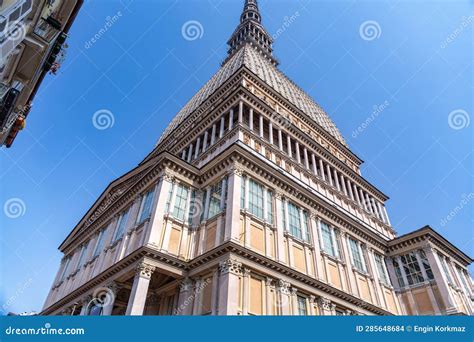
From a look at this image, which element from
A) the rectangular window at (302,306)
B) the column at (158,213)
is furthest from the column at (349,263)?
the column at (158,213)

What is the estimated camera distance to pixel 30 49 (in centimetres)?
1806

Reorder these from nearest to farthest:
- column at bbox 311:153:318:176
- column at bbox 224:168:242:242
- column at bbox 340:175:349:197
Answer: column at bbox 224:168:242:242 < column at bbox 311:153:318:176 < column at bbox 340:175:349:197

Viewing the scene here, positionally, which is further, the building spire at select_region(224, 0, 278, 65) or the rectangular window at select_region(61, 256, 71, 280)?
the building spire at select_region(224, 0, 278, 65)

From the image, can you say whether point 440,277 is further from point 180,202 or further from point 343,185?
point 180,202

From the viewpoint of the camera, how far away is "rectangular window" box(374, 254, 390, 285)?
2752 cm

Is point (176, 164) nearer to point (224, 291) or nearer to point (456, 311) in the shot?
A: point (224, 291)

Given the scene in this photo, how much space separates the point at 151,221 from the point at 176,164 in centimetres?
502

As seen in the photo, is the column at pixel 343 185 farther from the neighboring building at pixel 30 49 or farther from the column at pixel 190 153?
the neighboring building at pixel 30 49

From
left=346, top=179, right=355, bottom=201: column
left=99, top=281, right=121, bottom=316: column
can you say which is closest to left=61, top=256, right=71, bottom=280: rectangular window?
left=99, top=281, right=121, bottom=316: column

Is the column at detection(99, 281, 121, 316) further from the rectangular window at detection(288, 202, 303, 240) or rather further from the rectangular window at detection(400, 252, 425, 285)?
the rectangular window at detection(400, 252, 425, 285)

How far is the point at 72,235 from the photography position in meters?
33.2

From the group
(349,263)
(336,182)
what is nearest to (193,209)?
(349,263)

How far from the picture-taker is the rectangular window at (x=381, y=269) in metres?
27.5

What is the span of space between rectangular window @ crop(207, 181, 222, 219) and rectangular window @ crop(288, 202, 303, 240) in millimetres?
5673
